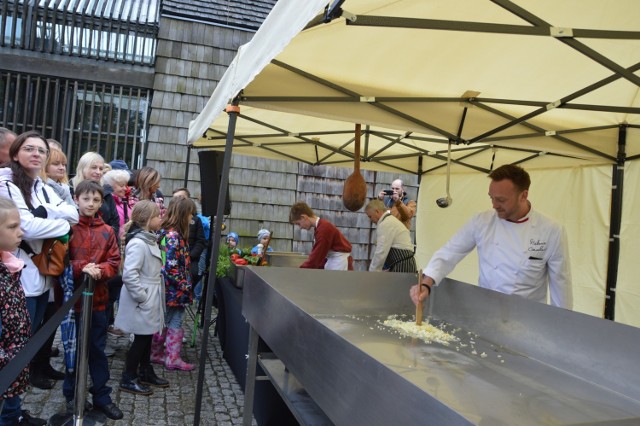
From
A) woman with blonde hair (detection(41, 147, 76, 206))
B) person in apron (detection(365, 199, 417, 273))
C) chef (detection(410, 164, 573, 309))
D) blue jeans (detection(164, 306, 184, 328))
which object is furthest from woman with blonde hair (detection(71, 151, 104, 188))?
person in apron (detection(365, 199, 417, 273))

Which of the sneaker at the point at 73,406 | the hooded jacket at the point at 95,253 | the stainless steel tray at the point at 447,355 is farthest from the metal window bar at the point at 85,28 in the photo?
the stainless steel tray at the point at 447,355

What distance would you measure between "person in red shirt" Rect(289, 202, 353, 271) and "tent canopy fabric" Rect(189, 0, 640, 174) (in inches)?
39.4

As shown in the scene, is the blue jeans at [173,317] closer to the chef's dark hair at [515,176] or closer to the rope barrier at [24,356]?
the rope barrier at [24,356]

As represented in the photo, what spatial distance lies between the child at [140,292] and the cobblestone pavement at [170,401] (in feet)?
0.51

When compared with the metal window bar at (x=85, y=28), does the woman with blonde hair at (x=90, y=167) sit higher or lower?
lower

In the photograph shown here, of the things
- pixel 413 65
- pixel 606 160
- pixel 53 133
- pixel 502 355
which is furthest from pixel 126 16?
pixel 502 355

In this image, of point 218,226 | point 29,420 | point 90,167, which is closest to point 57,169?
point 90,167

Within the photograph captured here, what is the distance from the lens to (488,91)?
315cm

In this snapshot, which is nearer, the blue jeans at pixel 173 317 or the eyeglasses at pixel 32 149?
the eyeglasses at pixel 32 149

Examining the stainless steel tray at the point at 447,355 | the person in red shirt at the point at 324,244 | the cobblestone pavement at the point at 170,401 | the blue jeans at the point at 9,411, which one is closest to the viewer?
the stainless steel tray at the point at 447,355

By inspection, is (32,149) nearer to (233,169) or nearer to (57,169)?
(57,169)

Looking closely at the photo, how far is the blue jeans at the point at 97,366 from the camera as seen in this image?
9.53 ft

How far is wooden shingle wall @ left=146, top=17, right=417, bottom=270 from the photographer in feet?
22.7

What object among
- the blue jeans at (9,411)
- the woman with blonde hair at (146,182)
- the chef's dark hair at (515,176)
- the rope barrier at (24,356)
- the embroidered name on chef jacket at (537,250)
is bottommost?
the blue jeans at (9,411)
